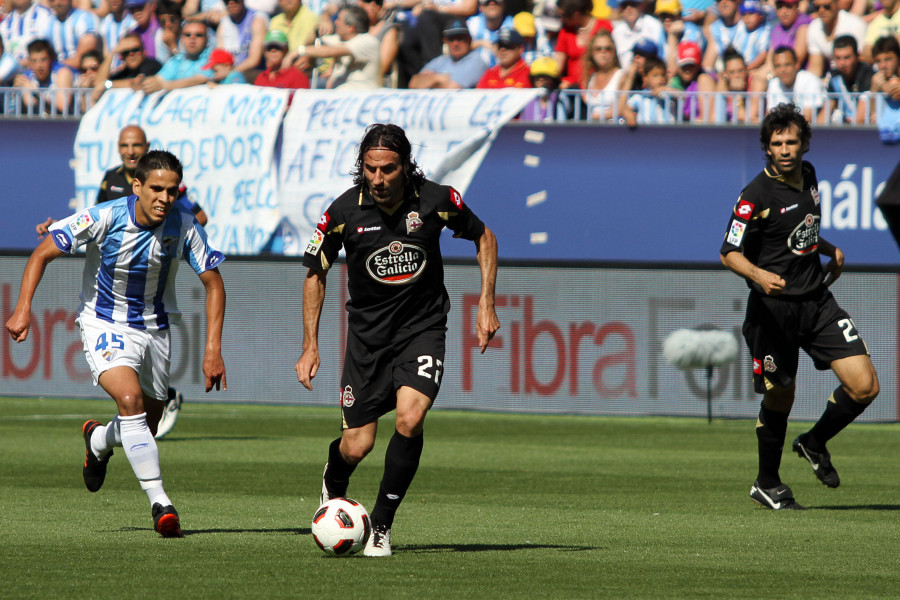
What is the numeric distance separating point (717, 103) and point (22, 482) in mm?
9499

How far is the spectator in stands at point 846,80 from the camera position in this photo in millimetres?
16750

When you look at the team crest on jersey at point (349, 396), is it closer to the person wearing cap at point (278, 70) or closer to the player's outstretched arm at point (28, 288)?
the player's outstretched arm at point (28, 288)

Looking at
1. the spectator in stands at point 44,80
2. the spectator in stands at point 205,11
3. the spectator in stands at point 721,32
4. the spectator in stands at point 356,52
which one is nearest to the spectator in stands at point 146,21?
the spectator in stands at point 205,11

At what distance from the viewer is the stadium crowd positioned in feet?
57.0

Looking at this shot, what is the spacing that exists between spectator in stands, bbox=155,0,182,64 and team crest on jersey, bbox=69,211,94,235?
44.1 feet

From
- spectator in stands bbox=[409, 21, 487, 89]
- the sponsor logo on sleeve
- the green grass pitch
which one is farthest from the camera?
spectator in stands bbox=[409, 21, 487, 89]

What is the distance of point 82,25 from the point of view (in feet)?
74.2

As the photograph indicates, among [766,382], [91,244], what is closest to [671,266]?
[766,382]

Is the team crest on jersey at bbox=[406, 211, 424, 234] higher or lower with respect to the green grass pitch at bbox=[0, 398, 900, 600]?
higher

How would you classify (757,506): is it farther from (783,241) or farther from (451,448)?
(451,448)

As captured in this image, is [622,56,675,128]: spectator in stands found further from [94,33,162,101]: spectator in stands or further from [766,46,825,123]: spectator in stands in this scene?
[94,33,162,101]: spectator in stands

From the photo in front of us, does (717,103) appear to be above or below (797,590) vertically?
above

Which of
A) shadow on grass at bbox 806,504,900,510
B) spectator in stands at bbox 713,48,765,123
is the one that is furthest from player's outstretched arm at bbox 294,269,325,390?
spectator in stands at bbox 713,48,765,123

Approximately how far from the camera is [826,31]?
1778cm
